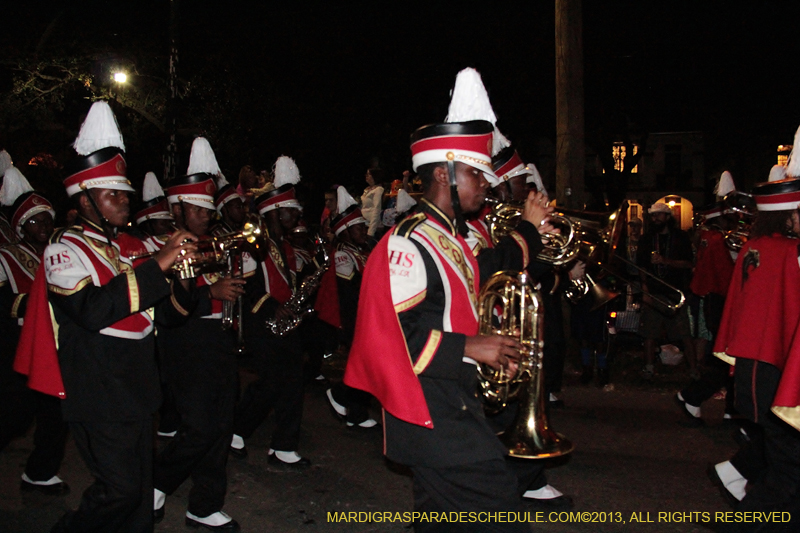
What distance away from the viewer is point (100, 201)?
440cm

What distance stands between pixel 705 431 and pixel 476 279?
194 inches

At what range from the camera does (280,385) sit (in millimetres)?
6488

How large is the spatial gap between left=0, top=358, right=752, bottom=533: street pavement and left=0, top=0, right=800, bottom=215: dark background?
8385 mm

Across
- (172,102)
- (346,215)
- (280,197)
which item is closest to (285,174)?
(280,197)

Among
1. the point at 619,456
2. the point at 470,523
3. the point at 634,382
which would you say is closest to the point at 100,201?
the point at 470,523

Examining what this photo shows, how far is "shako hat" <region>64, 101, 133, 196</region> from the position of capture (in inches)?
173

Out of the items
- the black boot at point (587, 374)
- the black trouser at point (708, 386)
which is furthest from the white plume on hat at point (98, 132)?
the black boot at point (587, 374)

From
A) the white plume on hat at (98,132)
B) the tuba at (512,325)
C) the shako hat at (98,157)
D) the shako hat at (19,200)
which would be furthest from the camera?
the shako hat at (19,200)

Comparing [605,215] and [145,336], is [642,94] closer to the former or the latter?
→ [605,215]

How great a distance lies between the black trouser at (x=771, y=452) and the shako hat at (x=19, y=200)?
20.9 feet

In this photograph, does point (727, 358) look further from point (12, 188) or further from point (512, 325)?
point (12, 188)

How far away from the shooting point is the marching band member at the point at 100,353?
13.0ft

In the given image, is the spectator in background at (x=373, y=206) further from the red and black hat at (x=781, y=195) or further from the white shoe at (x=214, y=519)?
the red and black hat at (x=781, y=195)

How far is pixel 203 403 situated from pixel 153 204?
3.62m
